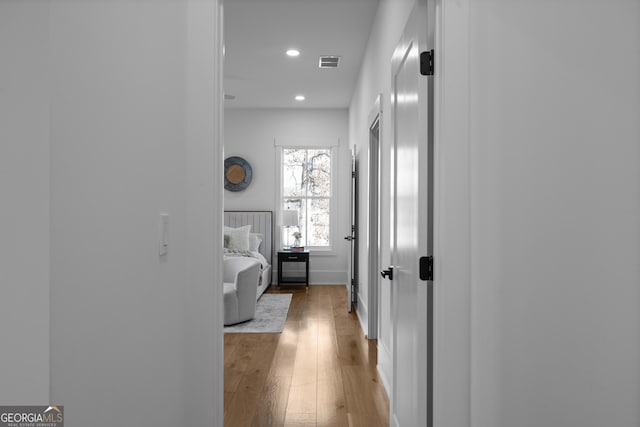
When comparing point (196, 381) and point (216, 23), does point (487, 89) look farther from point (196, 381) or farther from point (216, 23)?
point (196, 381)

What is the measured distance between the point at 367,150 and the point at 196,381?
3.24 metres

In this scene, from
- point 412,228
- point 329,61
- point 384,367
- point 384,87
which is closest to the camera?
point 412,228

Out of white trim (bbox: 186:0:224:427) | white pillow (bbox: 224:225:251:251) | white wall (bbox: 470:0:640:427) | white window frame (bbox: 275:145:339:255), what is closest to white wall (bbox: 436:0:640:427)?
white wall (bbox: 470:0:640:427)

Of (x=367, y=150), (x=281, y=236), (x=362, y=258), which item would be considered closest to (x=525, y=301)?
(x=367, y=150)

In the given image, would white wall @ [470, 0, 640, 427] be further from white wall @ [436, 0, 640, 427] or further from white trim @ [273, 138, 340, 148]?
white trim @ [273, 138, 340, 148]

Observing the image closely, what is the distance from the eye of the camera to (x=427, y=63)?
1540 millimetres

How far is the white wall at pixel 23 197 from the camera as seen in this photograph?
72 cm

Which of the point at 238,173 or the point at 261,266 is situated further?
the point at 238,173

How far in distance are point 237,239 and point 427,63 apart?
5.28m

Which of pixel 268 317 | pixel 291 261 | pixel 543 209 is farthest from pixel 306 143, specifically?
pixel 543 209

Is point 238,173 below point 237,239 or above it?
above

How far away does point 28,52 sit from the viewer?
2.37 feet

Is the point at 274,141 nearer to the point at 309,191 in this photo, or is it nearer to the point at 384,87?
the point at 309,191

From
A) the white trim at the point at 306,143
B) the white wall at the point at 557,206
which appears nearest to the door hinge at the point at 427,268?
the white wall at the point at 557,206
